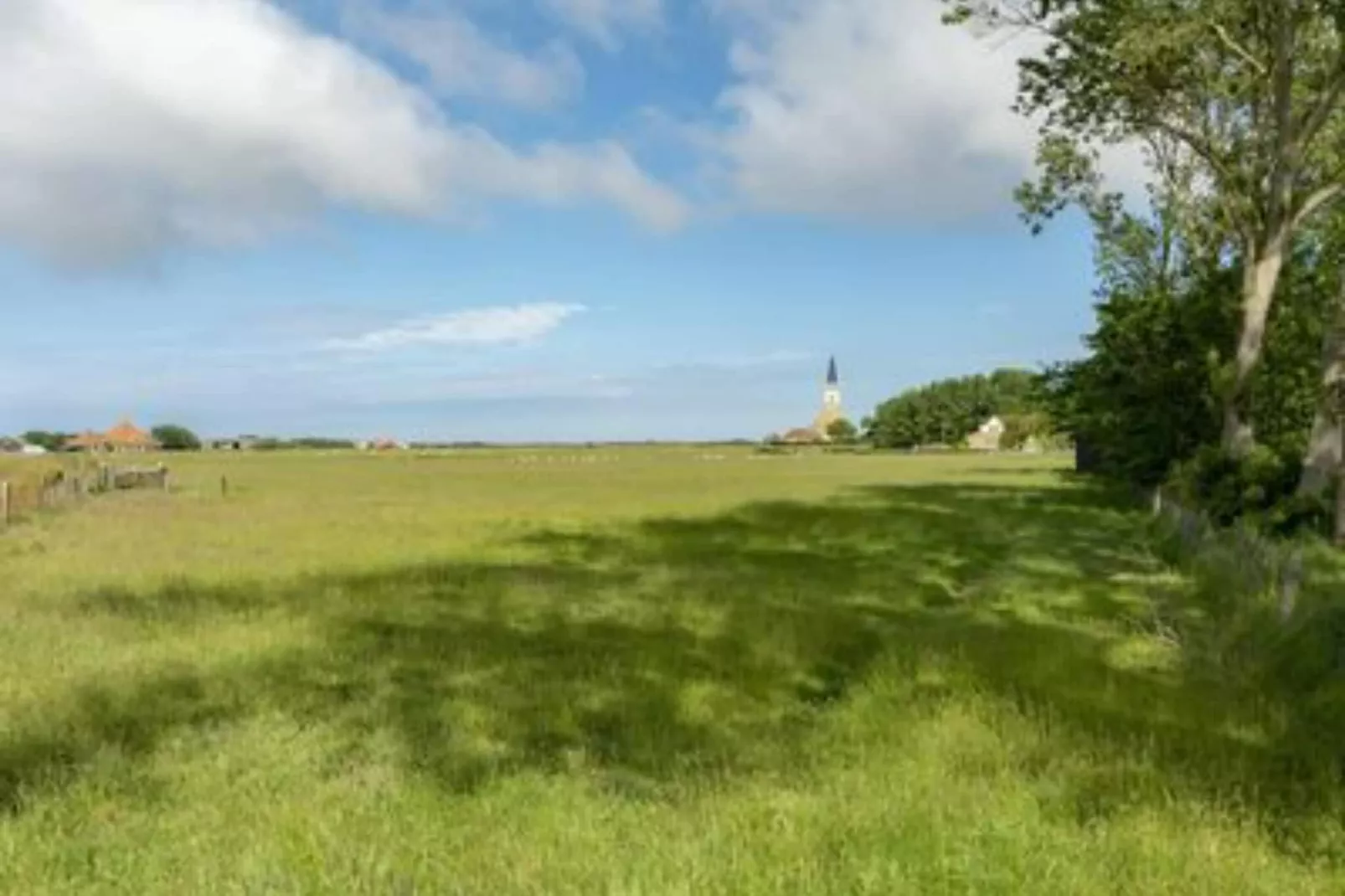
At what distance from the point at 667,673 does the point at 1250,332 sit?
23847 mm

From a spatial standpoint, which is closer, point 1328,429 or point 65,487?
point 1328,429

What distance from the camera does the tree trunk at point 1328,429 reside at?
2577 cm

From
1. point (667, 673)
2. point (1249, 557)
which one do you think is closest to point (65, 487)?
point (667, 673)

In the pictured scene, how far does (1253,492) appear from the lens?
27594mm

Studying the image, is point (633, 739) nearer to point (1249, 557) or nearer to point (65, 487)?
point (1249, 557)

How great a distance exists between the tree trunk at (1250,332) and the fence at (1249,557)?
7144 mm

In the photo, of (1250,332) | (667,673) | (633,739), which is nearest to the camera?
(633,739)

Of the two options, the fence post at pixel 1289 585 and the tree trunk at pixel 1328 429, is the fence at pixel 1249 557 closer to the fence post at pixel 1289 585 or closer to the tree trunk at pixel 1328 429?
the fence post at pixel 1289 585

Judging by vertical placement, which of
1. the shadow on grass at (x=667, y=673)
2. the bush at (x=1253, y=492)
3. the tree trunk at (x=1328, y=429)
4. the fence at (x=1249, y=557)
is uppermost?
the tree trunk at (x=1328, y=429)

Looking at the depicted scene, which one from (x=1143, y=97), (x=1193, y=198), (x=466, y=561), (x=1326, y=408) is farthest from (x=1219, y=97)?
(x=466, y=561)

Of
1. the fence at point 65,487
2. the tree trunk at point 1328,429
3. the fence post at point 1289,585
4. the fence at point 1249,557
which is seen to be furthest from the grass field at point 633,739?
the fence at point 65,487

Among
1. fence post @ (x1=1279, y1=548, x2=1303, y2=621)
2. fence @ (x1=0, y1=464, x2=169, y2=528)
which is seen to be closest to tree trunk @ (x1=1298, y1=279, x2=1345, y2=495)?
fence post @ (x1=1279, y1=548, x2=1303, y2=621)

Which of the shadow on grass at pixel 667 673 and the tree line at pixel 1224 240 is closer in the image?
the shadow on grass at pixel 667 673

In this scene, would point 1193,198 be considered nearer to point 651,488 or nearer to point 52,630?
point 651,488
